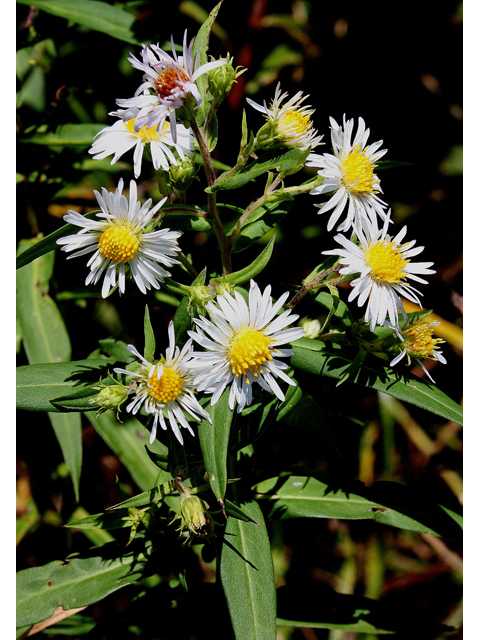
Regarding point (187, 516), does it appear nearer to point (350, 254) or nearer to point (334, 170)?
point (350, 254)

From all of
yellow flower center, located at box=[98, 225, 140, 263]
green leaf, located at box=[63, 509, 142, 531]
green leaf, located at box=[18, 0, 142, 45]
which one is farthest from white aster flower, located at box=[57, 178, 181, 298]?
green leaf, located at box=[18, 0, 142, 45]

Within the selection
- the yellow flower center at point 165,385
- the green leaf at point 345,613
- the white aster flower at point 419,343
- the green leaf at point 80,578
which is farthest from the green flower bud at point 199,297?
the green leaf at point 345,613

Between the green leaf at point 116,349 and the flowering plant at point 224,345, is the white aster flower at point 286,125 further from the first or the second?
the green leaf at point 116,349

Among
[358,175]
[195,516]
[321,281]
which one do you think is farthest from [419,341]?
[195,516]

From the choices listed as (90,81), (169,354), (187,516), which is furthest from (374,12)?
(187,516)

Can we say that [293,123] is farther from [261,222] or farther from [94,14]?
[94,14]

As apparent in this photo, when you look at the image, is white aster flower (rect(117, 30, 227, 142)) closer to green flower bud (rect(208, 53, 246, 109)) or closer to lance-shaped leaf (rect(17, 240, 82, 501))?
green flower bud (rect(208, 53, 246, 109))
